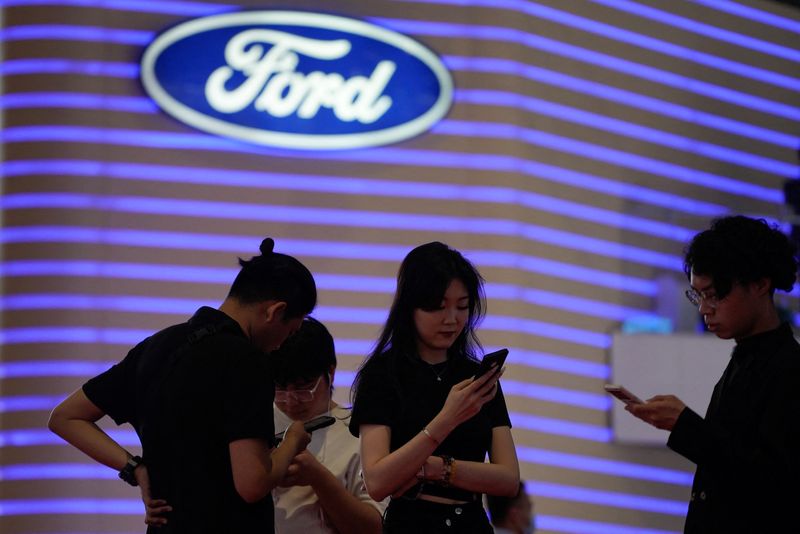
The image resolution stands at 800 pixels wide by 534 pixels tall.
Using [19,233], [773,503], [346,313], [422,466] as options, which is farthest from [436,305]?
[19,233]

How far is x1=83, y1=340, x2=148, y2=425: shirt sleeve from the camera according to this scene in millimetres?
2574

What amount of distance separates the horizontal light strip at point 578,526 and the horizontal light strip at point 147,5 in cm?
284

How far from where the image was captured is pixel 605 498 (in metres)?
5.16

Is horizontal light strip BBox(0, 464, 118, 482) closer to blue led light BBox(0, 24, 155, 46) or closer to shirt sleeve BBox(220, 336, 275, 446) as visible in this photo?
blue led light BBox(0, 24, 155, 46)

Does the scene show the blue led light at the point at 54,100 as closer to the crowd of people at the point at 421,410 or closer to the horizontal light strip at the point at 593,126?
the horizontal light strip at the point at 593,126

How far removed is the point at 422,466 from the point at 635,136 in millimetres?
3638

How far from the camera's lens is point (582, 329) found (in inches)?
205

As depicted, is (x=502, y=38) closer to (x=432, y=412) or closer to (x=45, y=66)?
(x=45, y=66)

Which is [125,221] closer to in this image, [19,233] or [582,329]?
[19,233]

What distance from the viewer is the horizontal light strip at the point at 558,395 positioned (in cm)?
491

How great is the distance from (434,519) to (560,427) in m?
2.83

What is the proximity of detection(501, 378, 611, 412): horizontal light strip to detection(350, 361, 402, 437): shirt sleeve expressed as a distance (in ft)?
8.27

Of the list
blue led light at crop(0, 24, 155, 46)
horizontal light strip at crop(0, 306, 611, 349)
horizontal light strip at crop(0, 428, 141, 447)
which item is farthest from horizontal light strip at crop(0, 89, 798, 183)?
horizontal light strip at crop(0, 428, 141, 447)

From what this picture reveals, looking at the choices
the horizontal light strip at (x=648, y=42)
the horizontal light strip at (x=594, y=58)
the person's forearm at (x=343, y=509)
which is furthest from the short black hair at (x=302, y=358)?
the horizontal light strip at (x=648, y=42)
